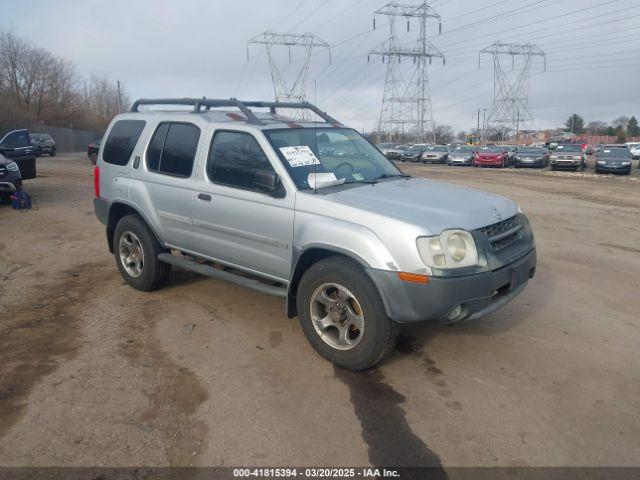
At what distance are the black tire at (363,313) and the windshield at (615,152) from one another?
93.2 feet

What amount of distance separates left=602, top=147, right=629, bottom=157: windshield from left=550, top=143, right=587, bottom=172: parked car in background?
1750 mm

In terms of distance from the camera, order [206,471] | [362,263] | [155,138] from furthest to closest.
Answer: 1. [155,138]
2. [362,263]
3. [206,471]

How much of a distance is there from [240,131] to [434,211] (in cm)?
189

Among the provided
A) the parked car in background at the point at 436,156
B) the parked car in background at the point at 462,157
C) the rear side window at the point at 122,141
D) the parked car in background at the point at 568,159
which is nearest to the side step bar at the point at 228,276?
the rear side window at the point at 122,141

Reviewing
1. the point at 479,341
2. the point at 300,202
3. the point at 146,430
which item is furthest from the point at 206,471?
the point at 479,341

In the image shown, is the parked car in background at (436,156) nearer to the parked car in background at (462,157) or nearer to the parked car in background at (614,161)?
the parked car in background at (462,157)

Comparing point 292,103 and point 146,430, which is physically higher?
point 292,103

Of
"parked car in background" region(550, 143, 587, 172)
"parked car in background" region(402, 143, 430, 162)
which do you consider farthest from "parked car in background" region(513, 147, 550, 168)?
"parked car in background" region(402, 143, 430, 162)

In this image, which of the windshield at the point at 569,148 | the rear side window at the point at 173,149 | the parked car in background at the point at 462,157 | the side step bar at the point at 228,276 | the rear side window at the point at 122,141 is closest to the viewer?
the side step bar at the point at 228,276

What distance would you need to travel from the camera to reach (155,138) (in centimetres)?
543

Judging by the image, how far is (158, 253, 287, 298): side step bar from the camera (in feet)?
14.3

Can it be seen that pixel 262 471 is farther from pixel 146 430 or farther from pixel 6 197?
pixel 6 197

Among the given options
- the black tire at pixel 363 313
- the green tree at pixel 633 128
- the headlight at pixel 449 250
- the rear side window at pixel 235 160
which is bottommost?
the black tire at pixel 363 313

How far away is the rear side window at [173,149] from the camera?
5020 millimetres
